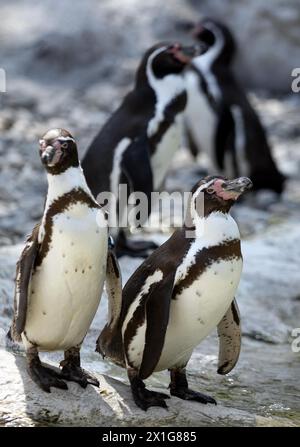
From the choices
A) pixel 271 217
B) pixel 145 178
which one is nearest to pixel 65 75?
pixel 271 217

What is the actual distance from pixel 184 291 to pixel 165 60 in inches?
114

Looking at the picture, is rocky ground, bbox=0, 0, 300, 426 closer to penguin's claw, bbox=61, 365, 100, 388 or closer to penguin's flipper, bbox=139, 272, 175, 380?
penguin's claw, bbox=61, 365, 100, 388

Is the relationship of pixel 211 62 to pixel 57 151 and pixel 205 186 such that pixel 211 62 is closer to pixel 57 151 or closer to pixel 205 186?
pixel 205 186

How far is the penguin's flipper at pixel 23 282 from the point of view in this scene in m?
3.99

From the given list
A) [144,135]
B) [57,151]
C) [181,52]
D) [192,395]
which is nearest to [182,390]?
[192,395]

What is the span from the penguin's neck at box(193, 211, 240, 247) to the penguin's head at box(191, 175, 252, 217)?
0.9 inches

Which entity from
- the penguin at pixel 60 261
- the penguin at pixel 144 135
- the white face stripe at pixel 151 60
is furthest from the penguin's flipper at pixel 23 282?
the white face stripe at pixel 151 60

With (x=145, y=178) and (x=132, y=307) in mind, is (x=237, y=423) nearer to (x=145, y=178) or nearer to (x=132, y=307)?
(x=132, y=307)

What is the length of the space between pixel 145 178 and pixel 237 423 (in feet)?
8.10

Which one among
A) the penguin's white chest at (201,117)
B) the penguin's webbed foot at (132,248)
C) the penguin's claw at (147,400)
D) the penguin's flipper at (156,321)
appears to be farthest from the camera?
the penguin's white chest at (201,117)

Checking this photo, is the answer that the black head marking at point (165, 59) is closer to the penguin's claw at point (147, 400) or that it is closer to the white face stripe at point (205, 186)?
the white face stripe at point (205, 186)

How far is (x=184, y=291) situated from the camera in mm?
4020

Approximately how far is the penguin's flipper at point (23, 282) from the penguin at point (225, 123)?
5.11 m

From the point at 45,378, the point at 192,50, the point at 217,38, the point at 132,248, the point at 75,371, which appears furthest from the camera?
the point at 217,38
